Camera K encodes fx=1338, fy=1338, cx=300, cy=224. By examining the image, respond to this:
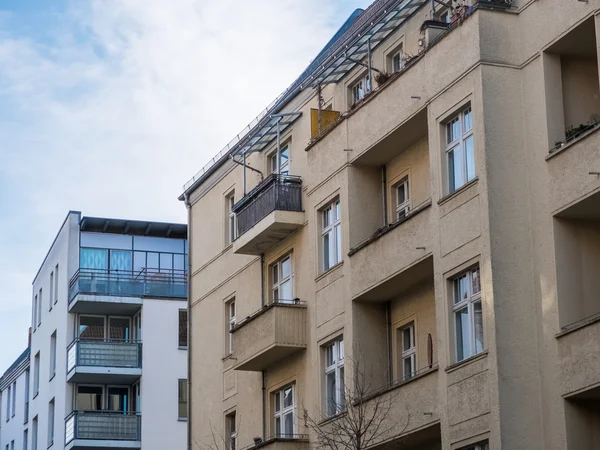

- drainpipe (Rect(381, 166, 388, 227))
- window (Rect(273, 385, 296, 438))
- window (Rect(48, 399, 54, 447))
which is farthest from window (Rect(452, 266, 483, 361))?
window (Rect(48, 399, 54, 447))

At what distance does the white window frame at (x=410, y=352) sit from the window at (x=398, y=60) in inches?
223

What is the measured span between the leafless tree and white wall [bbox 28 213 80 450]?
97.7ft

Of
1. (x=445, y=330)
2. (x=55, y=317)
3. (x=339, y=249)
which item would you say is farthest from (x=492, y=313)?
(x=55, y=317)

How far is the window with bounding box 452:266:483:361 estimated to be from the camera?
24.0m

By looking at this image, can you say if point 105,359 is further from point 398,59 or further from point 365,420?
point 365,420

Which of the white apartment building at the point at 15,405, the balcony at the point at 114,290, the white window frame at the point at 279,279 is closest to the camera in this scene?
the white window frame at the point at 279,279

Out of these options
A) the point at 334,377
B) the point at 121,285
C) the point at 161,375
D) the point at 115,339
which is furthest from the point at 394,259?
the point at 115,339

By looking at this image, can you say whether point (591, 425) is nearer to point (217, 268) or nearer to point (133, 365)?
point (217, 268)

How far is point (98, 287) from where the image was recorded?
55.6 meters

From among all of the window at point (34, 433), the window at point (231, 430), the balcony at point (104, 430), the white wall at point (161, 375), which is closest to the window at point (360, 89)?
the window at point (231, 430)

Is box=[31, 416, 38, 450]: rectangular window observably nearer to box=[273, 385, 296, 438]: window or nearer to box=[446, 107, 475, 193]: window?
box=[273, 385, 296, 438]: window

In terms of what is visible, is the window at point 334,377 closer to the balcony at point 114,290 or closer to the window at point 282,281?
the window at point 282,281

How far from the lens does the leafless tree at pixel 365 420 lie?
25891 mm

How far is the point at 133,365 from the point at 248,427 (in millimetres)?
20461
